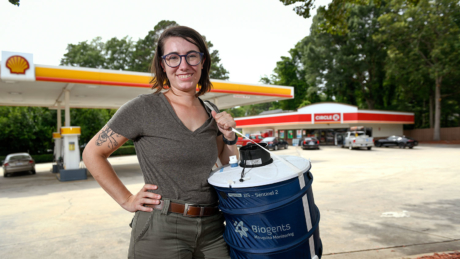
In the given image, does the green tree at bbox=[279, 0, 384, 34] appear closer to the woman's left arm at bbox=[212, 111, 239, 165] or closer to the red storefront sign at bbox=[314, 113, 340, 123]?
the woman's left arm at bbox=[212, 111, 239, 165]

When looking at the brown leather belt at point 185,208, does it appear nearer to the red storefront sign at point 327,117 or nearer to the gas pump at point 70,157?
the gas pump at point 70,157

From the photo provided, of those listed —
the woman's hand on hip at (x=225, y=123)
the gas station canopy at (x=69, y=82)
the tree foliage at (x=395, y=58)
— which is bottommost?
the woman's hand on hip at (x=225, y=123)

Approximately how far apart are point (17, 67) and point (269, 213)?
11.3m

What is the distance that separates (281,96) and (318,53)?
2503 cm

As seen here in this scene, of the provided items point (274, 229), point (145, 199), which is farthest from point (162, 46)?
point (274, 229)

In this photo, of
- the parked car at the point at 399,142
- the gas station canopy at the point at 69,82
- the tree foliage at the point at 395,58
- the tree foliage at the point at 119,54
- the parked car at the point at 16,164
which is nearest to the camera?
the gas station canopy at the point at 69,82

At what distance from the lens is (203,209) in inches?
62.4

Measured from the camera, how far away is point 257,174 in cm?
152

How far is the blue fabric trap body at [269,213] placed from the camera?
1.43 m

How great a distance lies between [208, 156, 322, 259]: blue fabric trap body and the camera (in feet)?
4.68

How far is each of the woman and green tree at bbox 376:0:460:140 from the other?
31.8m

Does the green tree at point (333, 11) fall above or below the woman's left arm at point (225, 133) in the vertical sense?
above

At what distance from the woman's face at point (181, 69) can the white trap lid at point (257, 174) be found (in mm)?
534

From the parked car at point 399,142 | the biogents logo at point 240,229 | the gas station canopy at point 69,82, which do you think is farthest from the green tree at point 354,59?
the biogents logo at point 240,229
